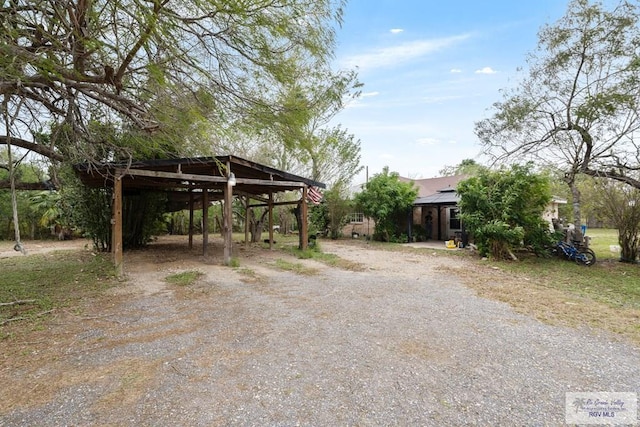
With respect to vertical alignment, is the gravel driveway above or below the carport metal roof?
below

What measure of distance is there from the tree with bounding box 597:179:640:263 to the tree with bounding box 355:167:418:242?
22.9 ft

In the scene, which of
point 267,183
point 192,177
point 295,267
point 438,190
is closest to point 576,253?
point 295,267

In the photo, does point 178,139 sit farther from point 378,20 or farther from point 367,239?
point 367,239

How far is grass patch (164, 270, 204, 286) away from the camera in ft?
20.5

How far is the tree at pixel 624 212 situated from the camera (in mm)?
8758

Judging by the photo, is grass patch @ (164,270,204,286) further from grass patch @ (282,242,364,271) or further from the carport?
grass patch @ (282,242,364,271)

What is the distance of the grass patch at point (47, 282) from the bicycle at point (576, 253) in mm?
11150

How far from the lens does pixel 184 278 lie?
21.5 ft

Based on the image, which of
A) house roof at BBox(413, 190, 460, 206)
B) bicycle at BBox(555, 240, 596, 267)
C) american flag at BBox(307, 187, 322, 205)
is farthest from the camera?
house roof at BBox(413, 190, 460, 206)

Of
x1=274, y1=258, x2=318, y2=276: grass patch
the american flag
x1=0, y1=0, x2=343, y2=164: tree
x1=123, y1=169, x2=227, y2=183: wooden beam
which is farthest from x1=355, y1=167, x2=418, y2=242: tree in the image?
x1=0, y1=0, x2=343, y2=164: tree

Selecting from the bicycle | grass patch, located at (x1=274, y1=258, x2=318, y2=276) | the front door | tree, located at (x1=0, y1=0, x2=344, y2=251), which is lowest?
grass patch, located at (x1=274, y1=258, x2=318, y2=276)

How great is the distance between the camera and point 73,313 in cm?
429

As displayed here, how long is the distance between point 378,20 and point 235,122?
253 cm

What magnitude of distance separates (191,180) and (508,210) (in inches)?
333
